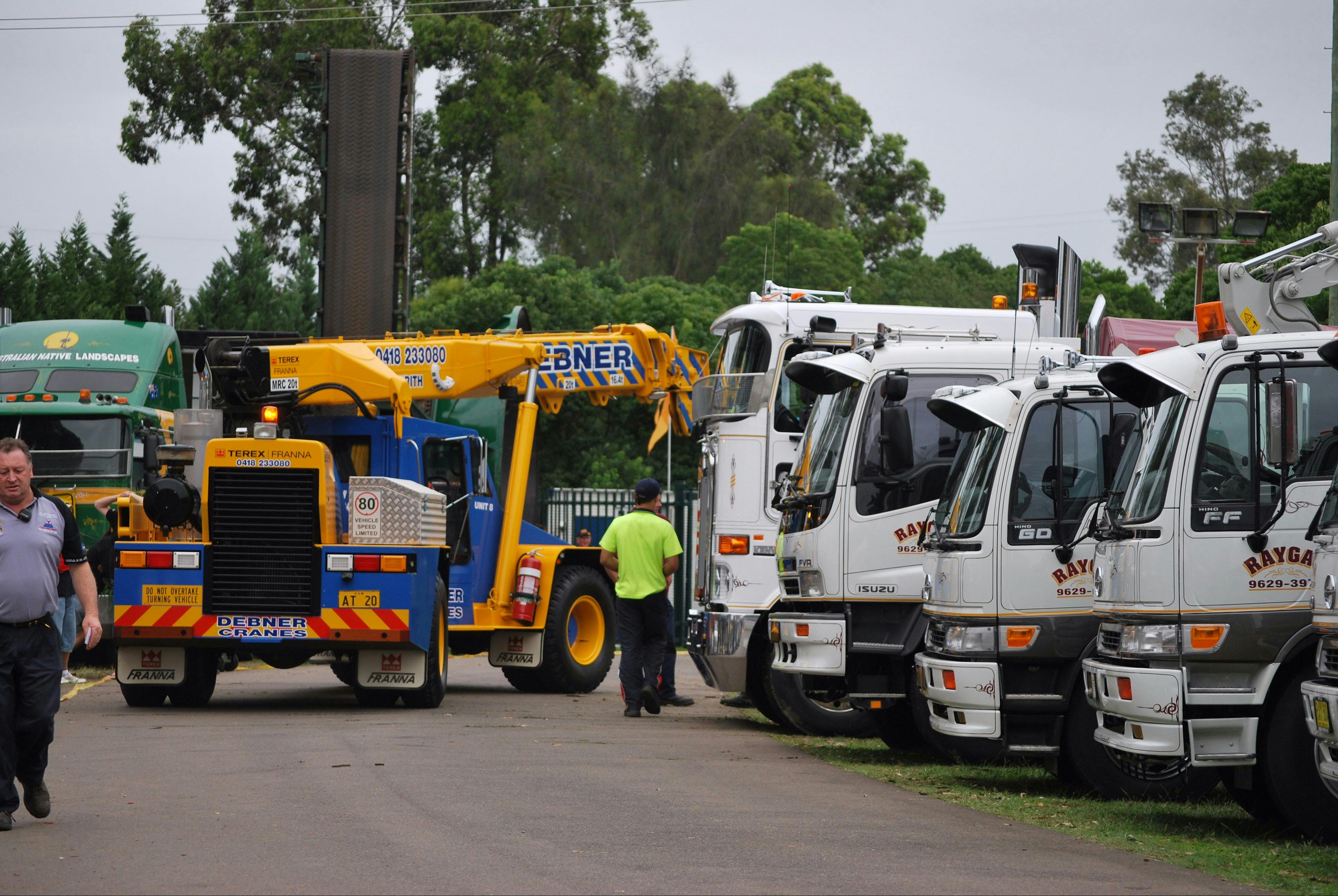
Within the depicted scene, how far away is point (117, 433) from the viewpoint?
64.1 ft

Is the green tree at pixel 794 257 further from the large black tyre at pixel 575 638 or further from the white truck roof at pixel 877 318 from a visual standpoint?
the white truck roof at pixel 877 318

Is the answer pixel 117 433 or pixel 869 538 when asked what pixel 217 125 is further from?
pixel 869 538

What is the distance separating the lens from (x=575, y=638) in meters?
18.6

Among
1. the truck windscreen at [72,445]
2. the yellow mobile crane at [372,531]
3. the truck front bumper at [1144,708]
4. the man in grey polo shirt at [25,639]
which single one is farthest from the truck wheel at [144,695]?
the truck front bumper at [1144,708]

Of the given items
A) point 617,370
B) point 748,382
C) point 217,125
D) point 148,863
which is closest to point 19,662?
point 148,863

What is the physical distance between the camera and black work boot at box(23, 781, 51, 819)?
8578 millimetres

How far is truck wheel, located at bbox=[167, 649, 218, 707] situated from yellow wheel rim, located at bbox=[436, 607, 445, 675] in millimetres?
1995

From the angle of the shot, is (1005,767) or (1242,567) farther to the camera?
(1005,767)

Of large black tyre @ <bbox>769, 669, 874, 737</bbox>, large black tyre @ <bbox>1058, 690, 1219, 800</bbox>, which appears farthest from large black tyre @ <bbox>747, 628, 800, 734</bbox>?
large black tyre @ <bbox>1058, 690, 1219, 800</bbox>

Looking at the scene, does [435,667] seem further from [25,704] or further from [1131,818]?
[1131,818]

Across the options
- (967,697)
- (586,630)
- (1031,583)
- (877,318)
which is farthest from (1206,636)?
(586,630)

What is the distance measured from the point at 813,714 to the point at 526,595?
474 centimetres

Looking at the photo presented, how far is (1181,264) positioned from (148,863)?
52.7m

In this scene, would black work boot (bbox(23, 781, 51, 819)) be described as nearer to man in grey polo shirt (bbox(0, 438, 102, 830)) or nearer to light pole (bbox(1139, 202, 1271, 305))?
man in grey polo shirt (bbox(0, 438, 102, 830))
